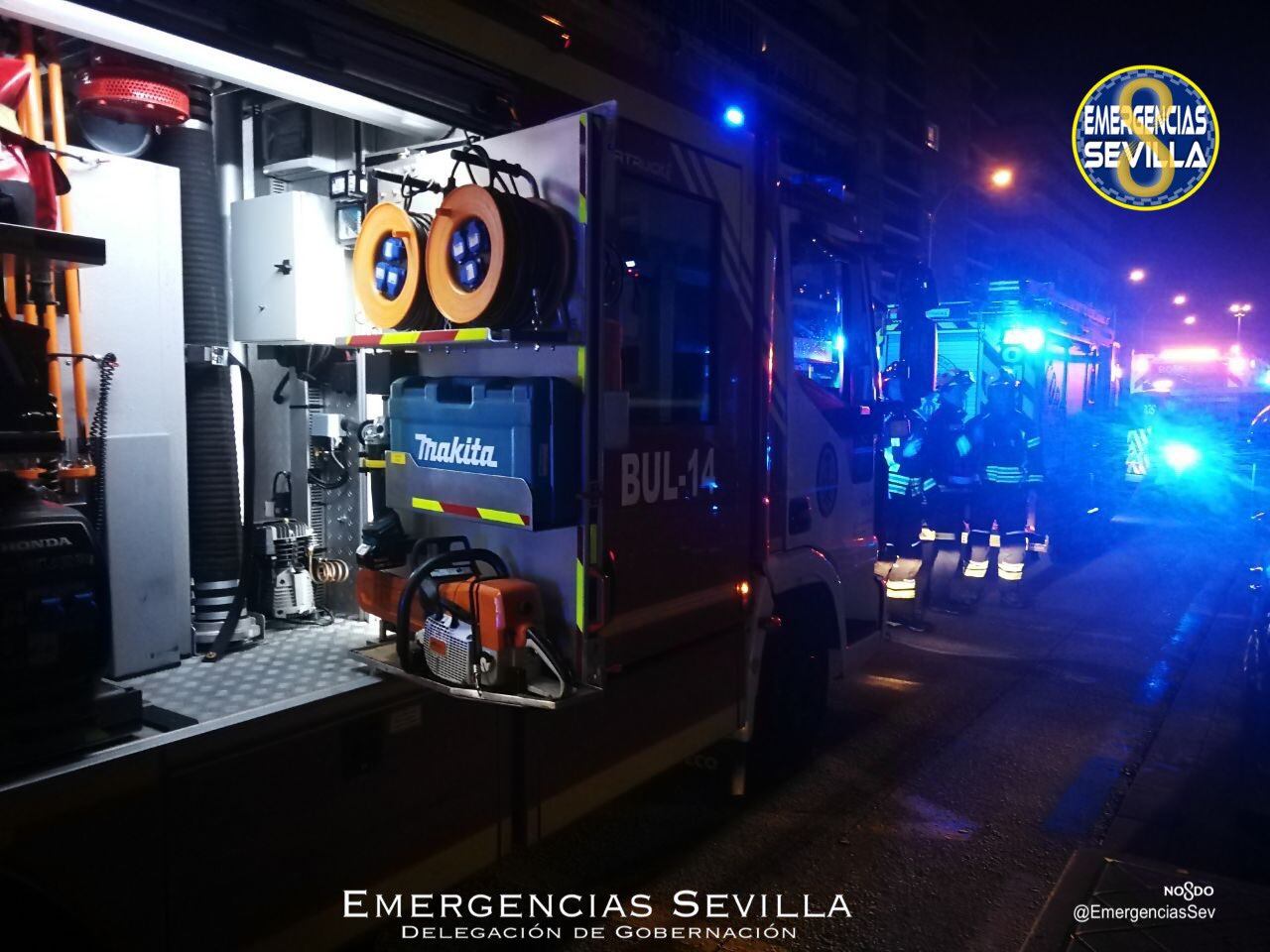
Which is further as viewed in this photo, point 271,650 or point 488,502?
point 271,650

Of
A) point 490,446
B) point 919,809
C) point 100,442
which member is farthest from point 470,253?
point 919,809

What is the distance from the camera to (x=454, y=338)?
10.1ft

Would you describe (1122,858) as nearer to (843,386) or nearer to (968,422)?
(843,386)

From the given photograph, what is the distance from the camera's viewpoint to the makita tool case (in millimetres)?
3016

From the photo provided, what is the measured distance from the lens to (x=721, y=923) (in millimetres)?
3559

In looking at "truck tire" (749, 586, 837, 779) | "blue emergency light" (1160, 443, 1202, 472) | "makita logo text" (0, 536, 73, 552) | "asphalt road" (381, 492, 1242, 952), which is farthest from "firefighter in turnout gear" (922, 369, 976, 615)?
"blue emergency light" (1160, 443, 1202, 472)

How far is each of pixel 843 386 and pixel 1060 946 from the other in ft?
8.73

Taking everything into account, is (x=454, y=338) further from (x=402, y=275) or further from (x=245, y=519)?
(x=245, y=519)

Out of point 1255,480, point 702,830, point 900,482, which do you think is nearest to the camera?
point 702,830

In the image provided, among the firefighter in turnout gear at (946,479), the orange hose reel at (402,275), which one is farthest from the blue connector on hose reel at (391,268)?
the firefighter in turnout gear at (946,479)

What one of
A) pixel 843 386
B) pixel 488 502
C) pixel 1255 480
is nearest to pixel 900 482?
pixel 843 386

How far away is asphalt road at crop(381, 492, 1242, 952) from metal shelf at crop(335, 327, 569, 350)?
2.21 metres

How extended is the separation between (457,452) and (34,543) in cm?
135

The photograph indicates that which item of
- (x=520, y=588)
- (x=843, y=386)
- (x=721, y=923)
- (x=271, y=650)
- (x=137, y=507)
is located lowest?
(x=721, y=923)
